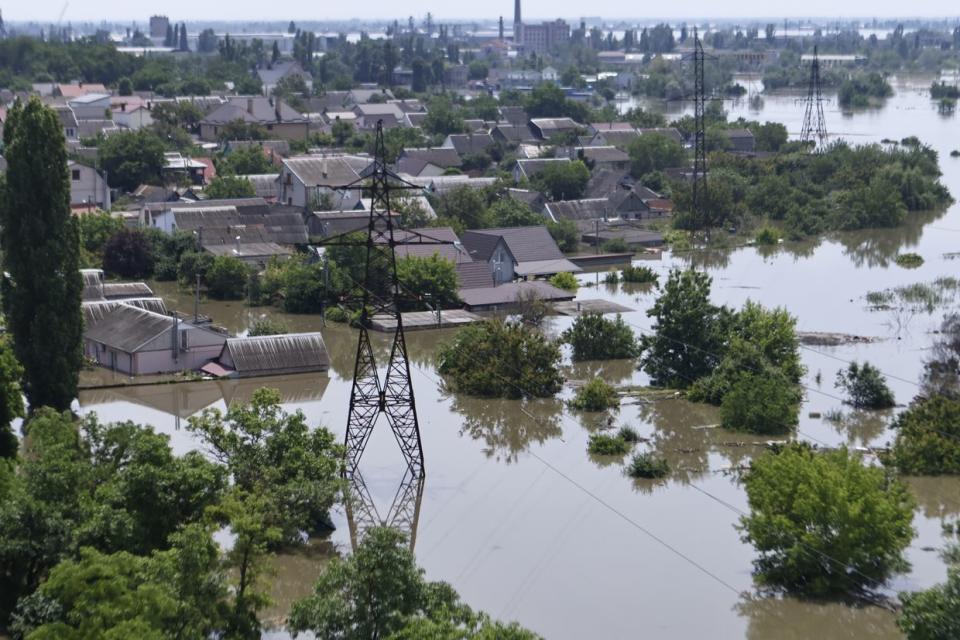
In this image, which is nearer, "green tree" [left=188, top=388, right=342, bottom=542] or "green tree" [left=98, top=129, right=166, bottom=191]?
"green tree" [left=188, top=388, right=342, bottom=542]

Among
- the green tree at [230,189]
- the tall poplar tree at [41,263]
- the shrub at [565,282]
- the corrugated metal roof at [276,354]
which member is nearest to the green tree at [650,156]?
the green tree at [230,189]

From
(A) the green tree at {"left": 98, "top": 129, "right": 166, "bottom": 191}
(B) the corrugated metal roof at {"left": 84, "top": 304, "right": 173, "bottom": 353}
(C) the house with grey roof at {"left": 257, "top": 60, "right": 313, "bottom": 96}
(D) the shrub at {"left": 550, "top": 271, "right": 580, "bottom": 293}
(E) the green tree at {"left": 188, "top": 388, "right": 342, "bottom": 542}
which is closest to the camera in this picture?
(E) the green tree at {"left": 188, "top": 388, "right": 342, "bottom": 542}

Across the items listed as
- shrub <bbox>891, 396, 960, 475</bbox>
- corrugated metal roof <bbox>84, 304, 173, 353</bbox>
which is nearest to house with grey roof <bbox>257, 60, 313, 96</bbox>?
corrugated metal roof <bbox>84, 304, 173, 353</bbox>

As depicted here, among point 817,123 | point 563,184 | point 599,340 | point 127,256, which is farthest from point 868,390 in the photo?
point 817,123

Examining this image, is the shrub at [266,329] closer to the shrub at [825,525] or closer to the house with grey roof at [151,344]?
the house with grey roof at [151,344]

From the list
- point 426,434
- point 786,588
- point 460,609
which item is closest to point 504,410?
point 426,434

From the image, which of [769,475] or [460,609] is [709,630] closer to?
[769,475]

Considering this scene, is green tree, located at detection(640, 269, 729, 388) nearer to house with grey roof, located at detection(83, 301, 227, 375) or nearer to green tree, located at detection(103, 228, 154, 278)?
house with grey roof, located at detection(83, 301, 227, 375)
